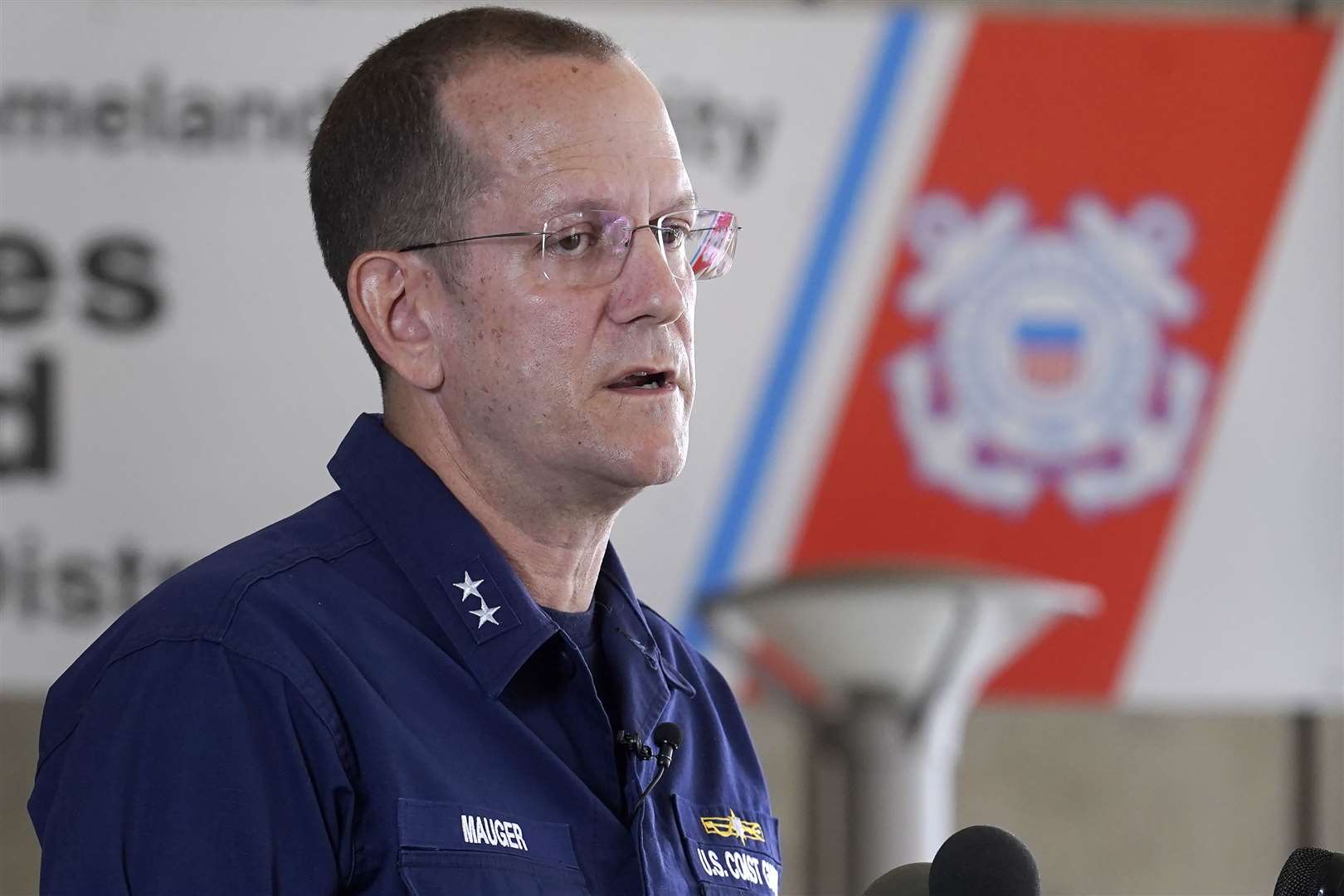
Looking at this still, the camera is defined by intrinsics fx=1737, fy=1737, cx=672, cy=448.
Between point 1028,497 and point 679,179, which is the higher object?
point 679,179

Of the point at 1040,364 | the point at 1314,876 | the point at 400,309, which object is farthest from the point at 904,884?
the point at 1040,364

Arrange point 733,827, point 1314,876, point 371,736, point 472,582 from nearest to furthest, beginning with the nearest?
point 1314,876 < point 371,736 < point 472,582 < point 733,827

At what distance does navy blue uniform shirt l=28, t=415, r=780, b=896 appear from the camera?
88 centimetres

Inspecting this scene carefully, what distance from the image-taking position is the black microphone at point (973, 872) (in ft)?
2.84

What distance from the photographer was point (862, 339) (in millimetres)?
3031

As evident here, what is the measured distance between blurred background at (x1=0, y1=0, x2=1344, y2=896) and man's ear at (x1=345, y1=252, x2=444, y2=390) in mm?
1701

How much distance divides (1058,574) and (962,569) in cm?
40

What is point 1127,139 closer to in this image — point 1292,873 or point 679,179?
point 679,179

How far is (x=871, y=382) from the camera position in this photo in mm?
3025

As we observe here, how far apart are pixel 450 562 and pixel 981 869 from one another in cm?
40

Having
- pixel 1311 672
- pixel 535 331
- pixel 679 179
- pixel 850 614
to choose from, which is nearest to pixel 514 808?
pixel 535 331

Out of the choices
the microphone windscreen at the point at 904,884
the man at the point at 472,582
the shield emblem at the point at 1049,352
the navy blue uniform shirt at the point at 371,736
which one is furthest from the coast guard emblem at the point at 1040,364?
the microphone windscreen at the point at 904,884

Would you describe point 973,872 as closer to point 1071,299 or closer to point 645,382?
point 645,382

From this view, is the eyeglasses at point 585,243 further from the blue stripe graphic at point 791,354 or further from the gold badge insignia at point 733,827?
the blue stripe graphic at point 791,354
